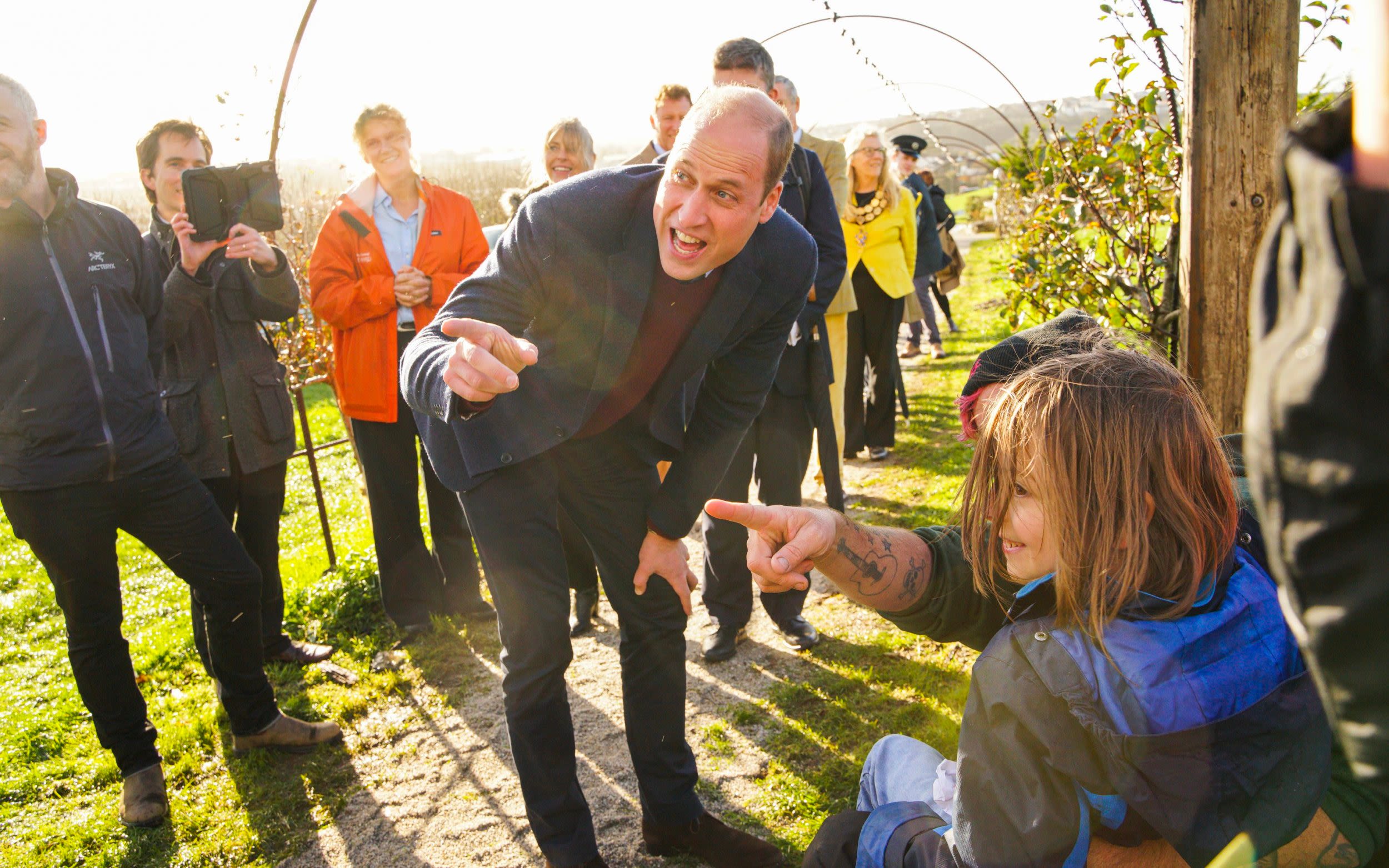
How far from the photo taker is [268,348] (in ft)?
13.1

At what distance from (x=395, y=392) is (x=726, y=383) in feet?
6.60

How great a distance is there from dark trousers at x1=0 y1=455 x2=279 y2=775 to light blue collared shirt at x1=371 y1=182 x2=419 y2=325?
1.30 m

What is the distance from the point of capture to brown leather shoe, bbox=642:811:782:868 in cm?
269

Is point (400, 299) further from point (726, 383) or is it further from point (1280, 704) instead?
point (1280, 704)

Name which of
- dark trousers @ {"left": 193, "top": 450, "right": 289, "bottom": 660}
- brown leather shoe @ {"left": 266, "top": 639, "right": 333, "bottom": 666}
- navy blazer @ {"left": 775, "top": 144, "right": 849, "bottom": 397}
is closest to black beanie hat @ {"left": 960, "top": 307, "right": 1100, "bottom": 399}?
navy blazer @ {"left": 775, "top": 144, "right": 849, "bottom": 397}

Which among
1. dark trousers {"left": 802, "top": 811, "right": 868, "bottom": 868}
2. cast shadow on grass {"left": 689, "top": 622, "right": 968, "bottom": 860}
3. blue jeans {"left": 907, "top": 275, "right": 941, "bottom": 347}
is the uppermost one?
blue jeans {"left": 907, "top": 275, "right": 941, "bottom": 347}

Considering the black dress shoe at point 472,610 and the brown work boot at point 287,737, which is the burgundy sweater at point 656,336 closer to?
the brown work boot at point 287,737

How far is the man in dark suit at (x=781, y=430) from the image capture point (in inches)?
153

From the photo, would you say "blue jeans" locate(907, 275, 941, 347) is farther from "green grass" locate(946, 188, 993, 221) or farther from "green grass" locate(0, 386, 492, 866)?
"green grass" locate(946, 188, 993, 221)

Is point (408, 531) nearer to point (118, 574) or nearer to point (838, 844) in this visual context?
point (118, 574)

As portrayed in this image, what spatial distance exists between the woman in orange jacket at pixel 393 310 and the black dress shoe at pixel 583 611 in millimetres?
462

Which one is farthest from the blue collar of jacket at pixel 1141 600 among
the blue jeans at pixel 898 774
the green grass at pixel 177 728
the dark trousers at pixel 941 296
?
the dark trousers at pixel 941 296

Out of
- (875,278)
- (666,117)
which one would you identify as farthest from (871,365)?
(666,117)

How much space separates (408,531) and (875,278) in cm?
343
